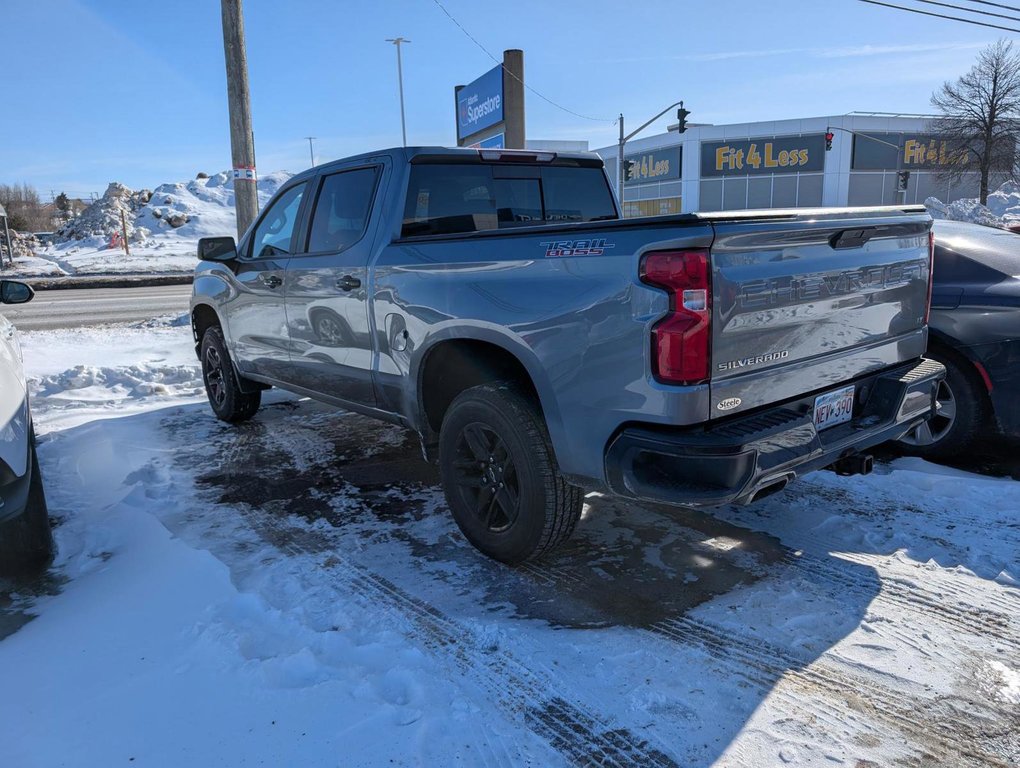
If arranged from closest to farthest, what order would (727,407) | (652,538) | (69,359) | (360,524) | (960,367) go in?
(727,407) < (652,538) < (360,524) < (960,367) < (69,359)

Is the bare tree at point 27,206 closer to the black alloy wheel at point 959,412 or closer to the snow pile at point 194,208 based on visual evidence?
the snow pile at point 194,208

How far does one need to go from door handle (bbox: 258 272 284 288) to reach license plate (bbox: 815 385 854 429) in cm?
350

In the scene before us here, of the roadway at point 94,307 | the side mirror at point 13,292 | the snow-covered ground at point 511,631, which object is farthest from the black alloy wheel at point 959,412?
the roadway at point 94,307

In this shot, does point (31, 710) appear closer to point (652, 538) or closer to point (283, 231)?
point (652, 538)

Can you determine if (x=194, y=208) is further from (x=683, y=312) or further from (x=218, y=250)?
(x=683, y=312)

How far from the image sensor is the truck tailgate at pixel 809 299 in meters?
2.72

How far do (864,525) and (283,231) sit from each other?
13.4 feet

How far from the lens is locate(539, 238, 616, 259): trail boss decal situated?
9.29ft

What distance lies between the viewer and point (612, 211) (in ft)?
17.0

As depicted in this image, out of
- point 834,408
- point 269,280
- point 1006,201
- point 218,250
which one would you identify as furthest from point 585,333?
point 1006,201

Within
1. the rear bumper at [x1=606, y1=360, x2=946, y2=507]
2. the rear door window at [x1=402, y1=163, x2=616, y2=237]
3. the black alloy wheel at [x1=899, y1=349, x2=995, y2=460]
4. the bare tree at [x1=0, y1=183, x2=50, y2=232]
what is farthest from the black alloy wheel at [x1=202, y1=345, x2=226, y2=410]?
the bare tree at [x1=0, y1=183, x2=50, y2=232]

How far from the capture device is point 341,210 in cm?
463

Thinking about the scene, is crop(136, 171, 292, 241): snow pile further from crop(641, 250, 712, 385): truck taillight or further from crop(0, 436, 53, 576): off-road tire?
crop(641, 250, 712, 385): truck taillight

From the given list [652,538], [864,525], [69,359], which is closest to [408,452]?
[652,538]
